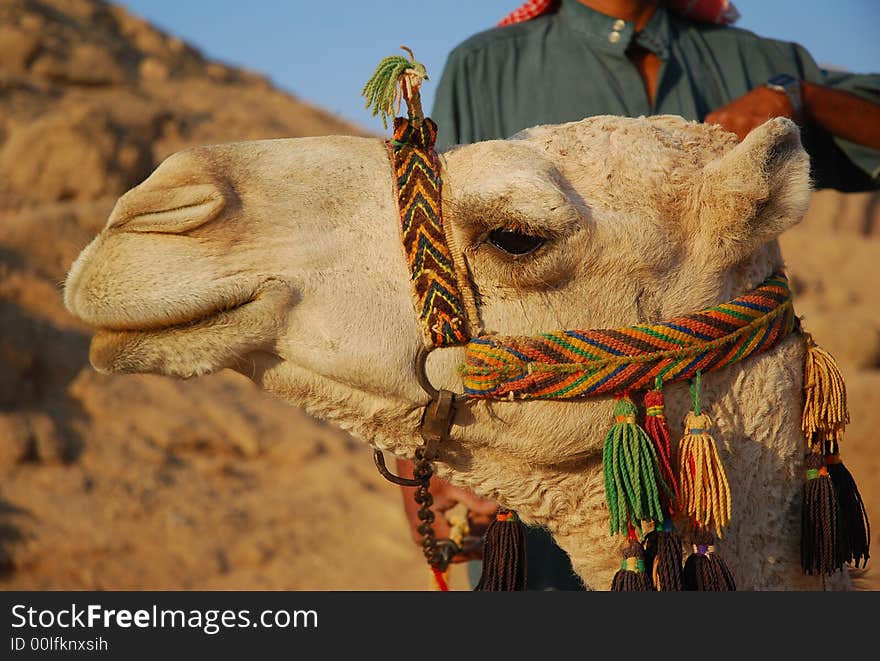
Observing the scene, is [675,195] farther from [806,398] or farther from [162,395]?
[162,395]

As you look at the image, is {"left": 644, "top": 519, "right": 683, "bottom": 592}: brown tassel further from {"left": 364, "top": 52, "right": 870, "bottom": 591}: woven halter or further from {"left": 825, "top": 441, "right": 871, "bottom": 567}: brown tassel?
{"left": 825, "top": 441, "right": 871, "bottom": 567}: brown tassel

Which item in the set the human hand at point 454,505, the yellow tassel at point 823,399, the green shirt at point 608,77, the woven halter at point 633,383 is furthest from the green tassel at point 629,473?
the green shirt at point 608,77

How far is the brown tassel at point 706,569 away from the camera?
1.93 metres

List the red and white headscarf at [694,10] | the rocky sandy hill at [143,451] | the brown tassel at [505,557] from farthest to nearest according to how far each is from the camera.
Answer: the rocky sandy hill at [143,451] → the red and white headscarf at [694,10] → the brown tassel at [505,557]

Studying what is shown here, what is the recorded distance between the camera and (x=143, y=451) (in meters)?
9.04

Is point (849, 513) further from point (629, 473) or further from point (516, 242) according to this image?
point (516, 242)

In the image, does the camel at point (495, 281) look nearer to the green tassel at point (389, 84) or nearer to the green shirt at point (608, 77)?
the green tassel at point (389, 84)

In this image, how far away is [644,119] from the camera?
7.06 feet

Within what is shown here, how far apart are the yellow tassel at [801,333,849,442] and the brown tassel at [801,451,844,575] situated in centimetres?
8

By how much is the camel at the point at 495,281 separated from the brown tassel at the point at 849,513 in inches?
3.3

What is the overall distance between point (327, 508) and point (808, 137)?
267 inches

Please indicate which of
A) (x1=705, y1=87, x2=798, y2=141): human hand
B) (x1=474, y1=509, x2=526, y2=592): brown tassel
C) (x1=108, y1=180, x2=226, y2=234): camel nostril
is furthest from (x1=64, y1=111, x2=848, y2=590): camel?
(x1=705, y1=87, x2=798, y2=141): human hand

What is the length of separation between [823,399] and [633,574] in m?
0.59

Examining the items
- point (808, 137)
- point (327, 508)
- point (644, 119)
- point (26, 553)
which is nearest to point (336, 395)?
point (644, 119)
